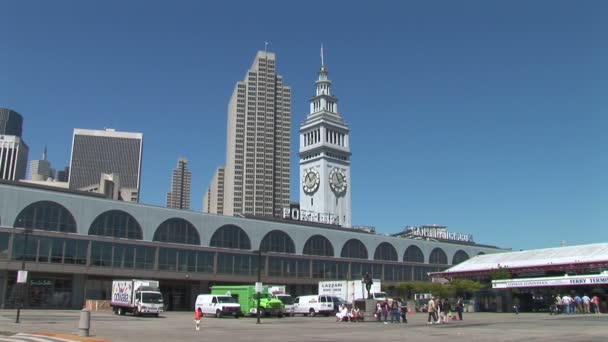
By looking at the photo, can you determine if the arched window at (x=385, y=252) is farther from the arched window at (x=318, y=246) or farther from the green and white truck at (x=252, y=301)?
the green and white truck at (x=252, y=301)

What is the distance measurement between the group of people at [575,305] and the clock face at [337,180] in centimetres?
10020

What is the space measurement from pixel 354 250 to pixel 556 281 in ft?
145

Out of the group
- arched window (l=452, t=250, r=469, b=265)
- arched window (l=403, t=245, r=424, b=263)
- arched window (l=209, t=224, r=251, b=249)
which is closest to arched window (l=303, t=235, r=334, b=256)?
arched window (l=209, t=224, r=251, b=249)

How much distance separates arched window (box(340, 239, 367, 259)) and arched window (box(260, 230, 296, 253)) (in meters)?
11.5

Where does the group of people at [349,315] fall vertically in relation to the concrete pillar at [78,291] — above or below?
below

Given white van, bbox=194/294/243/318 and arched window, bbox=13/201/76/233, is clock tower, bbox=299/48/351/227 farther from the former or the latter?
white van, bbox=194/294/243/318

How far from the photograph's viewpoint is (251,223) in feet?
302

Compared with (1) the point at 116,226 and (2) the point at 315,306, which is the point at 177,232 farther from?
(2) the point at 315,306

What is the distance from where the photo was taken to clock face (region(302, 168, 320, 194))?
15938 cm

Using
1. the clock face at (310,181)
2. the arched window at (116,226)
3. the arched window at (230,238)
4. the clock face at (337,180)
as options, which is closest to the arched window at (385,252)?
the arched window at (230,238)

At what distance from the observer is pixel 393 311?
46.8 m

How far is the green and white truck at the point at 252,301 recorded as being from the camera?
191 ft

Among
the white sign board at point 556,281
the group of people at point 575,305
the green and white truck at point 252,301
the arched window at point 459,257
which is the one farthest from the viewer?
the arched window at point 459,257

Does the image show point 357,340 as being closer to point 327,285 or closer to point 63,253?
point 327,285
